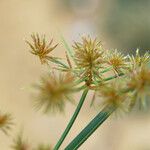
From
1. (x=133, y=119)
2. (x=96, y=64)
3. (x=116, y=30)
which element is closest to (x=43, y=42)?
(x=96, y=64)

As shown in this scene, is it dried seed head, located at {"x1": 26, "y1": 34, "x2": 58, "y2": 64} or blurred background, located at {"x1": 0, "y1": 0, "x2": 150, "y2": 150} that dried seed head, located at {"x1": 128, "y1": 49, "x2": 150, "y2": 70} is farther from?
blurred background, located at {"x1": 0, "y1": 0, "x2": 150, "y2": 150}

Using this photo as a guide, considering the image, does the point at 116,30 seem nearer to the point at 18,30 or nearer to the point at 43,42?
the point at 18,30

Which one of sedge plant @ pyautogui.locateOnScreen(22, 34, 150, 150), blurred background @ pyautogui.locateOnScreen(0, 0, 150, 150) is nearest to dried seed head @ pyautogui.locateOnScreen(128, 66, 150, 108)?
sedge plant @ pyautogui.locateOnScreen(22, 34, 150, 150)

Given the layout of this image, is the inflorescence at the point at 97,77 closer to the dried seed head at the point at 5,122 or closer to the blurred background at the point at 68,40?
the dried seed head at the point at 5,122

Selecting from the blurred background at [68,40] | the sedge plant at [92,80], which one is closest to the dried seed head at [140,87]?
the sedge plant at [92,80]

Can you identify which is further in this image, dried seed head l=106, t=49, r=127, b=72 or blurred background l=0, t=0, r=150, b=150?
blurred background l=0, t=0, r=150, b=150

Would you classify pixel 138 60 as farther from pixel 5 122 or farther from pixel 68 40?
pixel 68 40

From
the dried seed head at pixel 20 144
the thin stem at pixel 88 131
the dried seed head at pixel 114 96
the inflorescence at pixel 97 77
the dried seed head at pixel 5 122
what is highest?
the inflorescence at pixel 97 77
